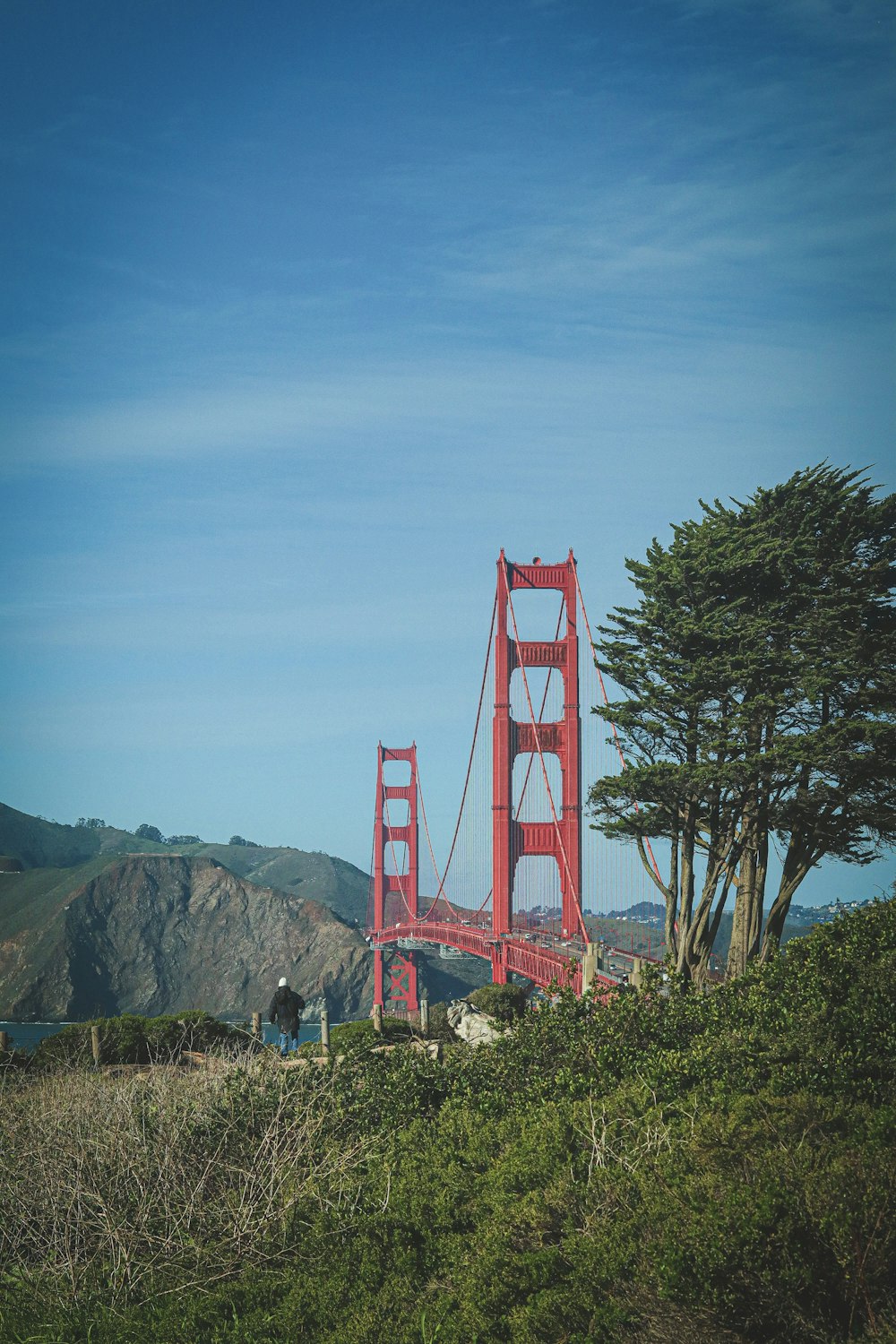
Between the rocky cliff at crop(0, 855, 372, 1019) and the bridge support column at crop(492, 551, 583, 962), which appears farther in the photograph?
the rocky cliff at crop(0, 855, 372, 1019)

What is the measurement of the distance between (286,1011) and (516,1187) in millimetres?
9869

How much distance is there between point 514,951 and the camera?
1467 inches

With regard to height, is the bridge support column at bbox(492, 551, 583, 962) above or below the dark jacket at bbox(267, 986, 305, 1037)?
above

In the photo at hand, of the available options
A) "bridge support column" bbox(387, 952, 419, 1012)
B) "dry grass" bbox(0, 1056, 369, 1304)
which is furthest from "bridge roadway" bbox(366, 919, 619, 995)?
"bridge support column" bbox(387, 952, 419, 1012)

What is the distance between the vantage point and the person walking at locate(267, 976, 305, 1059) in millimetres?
18609

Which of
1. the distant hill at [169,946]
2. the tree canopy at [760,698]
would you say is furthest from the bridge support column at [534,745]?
the distant hill at [169,946]

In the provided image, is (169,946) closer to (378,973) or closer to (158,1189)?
(378,973)

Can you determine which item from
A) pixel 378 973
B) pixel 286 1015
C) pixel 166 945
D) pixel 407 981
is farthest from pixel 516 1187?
pixel 166 945

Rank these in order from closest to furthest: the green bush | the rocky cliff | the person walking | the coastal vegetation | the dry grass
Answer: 1. the coastal vegetation
2. the dry grass
3. the person walking
4. the green bush
5. the rocky cliff

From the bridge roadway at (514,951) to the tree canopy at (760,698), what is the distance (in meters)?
3.11

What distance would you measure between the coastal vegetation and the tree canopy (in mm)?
7412

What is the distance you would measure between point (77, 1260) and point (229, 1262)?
1217mm

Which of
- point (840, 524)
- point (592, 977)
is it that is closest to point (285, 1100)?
point (592, 977)

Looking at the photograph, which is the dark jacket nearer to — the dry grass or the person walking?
the person walking
